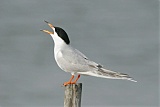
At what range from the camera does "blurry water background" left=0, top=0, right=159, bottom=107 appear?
11.9m

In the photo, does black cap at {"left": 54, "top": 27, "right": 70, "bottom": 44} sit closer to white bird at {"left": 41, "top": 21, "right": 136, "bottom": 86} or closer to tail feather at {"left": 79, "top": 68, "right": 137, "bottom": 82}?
white bird at {"left": 41, "top": 21, "right": 136, "bottom": 86}

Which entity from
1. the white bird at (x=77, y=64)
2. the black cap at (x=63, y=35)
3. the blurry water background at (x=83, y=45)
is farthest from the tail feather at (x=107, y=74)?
the blurry water background at (x=83, y=45)

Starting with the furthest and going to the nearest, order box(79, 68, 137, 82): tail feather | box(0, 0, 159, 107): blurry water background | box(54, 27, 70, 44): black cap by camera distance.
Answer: box(0, 0, 159, 107): blurry water background < box(54, 27, 70, 44): black cap < box(79, 68, 137, 82): tail feather

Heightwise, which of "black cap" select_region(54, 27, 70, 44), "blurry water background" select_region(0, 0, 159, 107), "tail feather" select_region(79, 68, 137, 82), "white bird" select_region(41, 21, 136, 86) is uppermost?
"blurry water background" select_region(0, 0, 159, 107)

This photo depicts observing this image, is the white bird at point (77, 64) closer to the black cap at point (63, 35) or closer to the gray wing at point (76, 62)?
the gray wing at point (76, 62)

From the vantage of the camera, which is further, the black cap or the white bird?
the black cap

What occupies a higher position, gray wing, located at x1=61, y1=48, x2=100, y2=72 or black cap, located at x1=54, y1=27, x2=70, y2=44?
black cap, located at x1=54, y1=27, x2=70, y2=44

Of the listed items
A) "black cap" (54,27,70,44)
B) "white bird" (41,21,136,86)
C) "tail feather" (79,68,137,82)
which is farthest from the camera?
"black cap" (54,27,70,44)

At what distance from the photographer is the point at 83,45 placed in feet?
47.6

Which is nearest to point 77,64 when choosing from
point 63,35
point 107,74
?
point 107,74

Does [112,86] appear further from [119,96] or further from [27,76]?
[27,76]

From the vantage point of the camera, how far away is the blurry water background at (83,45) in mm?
11867

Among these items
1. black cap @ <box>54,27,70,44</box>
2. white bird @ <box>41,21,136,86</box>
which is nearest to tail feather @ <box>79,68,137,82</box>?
white bird @ <box>41,21,136,86</box>

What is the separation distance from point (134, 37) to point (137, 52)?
1.29 metres
